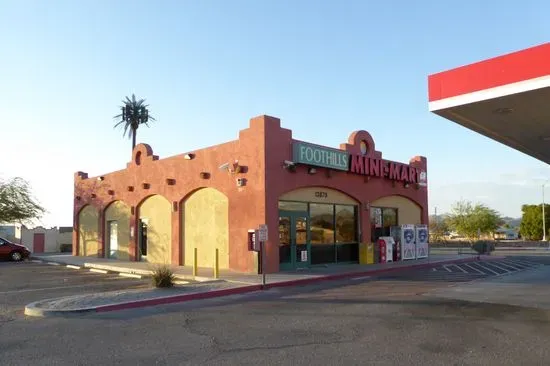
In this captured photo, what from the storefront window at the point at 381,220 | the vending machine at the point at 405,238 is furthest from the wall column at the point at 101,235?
→ the vending machine at the point at 405,238

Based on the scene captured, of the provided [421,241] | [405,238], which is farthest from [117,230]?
[421,241]

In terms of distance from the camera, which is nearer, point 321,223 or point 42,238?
point 321,223

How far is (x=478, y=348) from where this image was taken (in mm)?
8148

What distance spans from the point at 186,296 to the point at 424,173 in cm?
1901

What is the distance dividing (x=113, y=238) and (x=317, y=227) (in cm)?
1377

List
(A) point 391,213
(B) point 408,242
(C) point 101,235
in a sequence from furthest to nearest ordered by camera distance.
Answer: (C) point 101,235 → (A) point 391,213 → (B) point 408,242

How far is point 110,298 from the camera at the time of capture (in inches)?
519

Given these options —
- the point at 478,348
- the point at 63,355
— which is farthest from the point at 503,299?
the point at 63,355

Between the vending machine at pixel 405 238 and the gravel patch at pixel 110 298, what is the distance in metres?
13.2

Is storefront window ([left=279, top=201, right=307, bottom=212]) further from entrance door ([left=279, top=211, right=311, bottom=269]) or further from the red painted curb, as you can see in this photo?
the red painted curb

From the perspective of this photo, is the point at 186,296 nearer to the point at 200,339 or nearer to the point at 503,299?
the point at 200,339

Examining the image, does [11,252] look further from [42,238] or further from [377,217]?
[377,217]

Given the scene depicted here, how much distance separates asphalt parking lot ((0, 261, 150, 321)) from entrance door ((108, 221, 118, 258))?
6897 millimetres

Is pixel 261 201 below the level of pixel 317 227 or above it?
above
